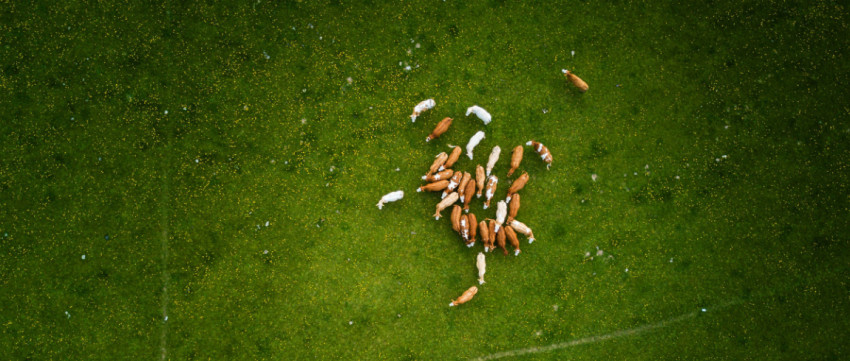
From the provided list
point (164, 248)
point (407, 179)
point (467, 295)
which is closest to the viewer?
point (467, 295)

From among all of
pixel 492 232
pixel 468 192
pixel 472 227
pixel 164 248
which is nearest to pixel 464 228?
pixel 472 227

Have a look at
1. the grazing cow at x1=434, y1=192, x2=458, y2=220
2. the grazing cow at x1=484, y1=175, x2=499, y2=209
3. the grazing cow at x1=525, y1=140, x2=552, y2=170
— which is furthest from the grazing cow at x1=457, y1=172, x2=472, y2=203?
the grazing cow at x1=525, y1=140, x2=552, y2=170

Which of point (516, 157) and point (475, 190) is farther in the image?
point (475, 190)

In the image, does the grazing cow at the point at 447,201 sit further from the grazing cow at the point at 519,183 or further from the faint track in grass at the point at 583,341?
the faint track in grass at the point at 583,341

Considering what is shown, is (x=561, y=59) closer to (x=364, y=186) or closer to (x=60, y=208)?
(x=364, y=186)

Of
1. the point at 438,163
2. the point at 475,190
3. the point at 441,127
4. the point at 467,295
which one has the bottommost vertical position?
the point at 467,295

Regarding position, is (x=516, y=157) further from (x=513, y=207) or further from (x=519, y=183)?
(x=513, y=207)

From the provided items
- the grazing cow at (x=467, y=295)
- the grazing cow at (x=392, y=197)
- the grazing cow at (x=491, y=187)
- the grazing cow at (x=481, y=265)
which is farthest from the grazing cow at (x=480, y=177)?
the grazing cow at (x=467, y=295)
